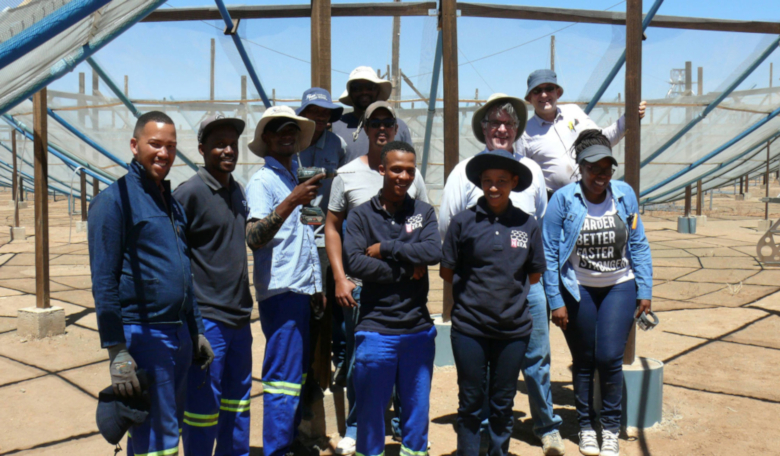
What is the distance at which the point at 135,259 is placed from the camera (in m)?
2.17

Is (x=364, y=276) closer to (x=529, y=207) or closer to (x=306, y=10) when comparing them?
(x=529, y=207)

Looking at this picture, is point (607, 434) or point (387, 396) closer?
point (387, 396)

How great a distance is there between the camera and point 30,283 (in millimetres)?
8086

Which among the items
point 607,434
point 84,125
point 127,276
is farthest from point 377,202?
point 84,125

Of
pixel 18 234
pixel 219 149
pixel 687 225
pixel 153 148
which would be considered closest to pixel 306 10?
pixel 219 149

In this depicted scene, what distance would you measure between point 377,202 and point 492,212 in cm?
51

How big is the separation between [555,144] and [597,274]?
82 centimetres

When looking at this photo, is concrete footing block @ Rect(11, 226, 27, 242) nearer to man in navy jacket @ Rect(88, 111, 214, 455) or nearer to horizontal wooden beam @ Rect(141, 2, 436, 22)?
horizontal wooden beam @ Rect(141, 2, 436, 22)

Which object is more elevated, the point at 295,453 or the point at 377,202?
the point at 377,202

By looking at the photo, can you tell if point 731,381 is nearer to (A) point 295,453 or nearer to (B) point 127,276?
(A) point 295,453

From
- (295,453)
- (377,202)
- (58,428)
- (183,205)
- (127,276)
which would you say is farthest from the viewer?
(58,428)

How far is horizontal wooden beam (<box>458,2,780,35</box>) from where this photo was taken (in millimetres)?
5805

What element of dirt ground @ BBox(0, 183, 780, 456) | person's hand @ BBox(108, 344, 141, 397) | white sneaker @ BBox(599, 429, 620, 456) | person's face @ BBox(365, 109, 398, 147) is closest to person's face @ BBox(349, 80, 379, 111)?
person's face @ BBox(365, 109, 398, 147)

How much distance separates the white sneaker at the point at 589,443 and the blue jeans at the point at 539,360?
→ 0.16 meters
